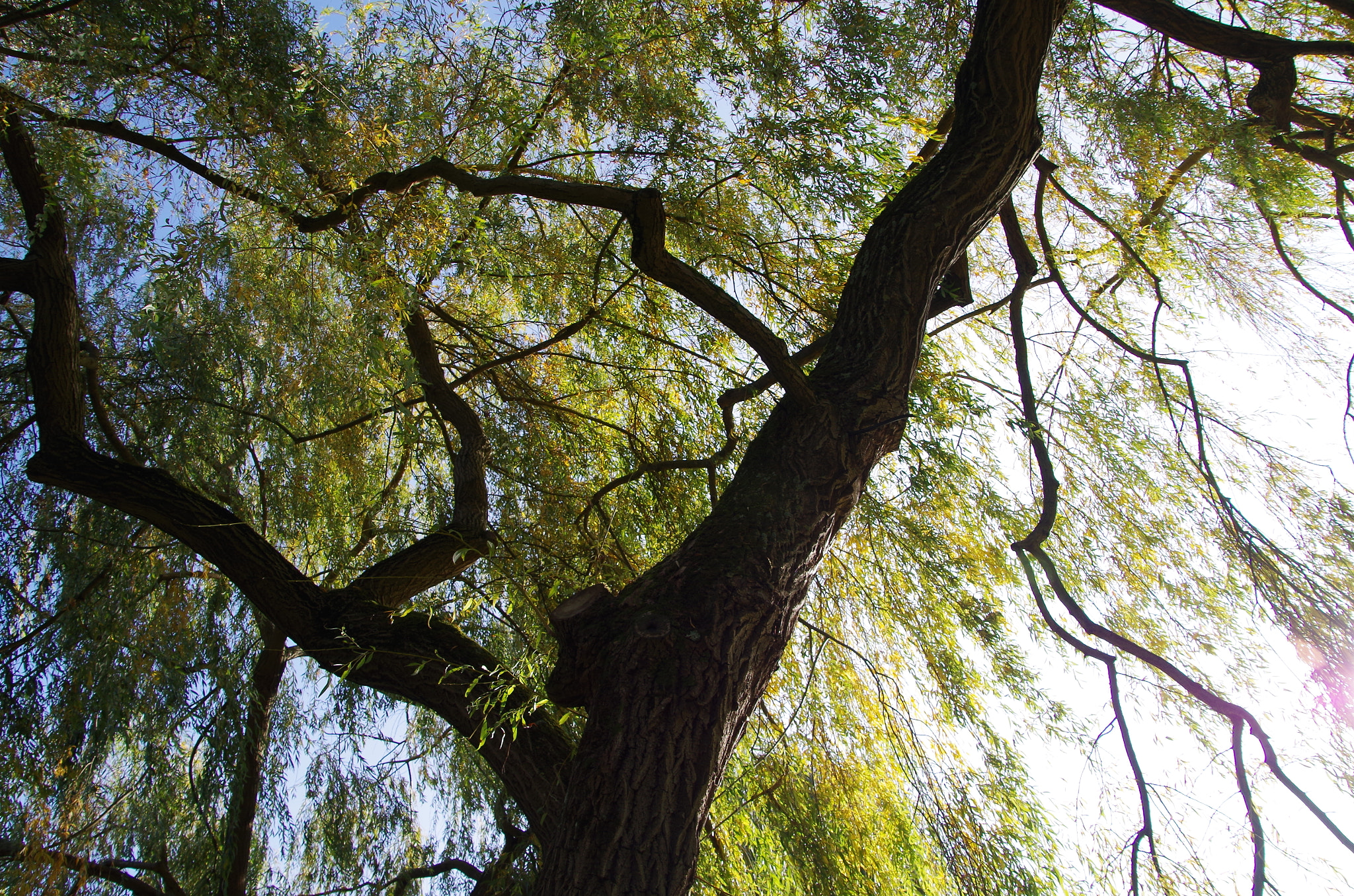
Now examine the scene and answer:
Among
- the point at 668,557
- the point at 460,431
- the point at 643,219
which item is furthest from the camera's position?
the point at 460,431

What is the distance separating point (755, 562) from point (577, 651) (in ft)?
1.34

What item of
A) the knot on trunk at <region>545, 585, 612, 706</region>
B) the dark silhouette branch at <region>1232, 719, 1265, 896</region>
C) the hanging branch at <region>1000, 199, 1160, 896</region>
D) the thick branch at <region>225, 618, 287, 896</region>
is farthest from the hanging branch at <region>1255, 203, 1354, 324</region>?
the thick branch at <region>225, 618, 287, 896</region>

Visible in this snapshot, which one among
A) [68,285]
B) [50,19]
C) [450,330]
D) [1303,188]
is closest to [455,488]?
[450,330]

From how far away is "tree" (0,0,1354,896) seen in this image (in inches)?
84.5

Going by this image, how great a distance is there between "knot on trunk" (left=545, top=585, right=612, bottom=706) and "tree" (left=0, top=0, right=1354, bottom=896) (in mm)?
37

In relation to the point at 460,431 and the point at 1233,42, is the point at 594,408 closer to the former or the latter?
the point at 460,431

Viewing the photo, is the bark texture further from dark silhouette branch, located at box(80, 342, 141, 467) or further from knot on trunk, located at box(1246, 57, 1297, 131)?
knot on trunk, located at box(1246, 57, 1297, 131)

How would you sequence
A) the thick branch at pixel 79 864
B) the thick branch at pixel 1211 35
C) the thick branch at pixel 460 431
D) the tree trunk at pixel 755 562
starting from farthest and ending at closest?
the thick branch at pixel 460 431 → the thick branch at pixel 1211 35 → the thick branch at pixel 79 864 → the tree trunk at pixel 755 562

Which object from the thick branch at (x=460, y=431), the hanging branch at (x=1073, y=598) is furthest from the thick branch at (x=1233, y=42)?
the thick branch at (x=460, y=431)

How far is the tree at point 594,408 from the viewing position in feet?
7.04

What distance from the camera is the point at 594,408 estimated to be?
10.9 feet

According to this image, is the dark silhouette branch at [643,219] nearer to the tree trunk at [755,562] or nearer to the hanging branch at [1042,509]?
the tree trunk at [755,562]

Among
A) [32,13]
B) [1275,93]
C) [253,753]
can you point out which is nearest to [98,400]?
[32,13]

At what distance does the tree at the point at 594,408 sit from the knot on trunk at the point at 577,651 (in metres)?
0.04
